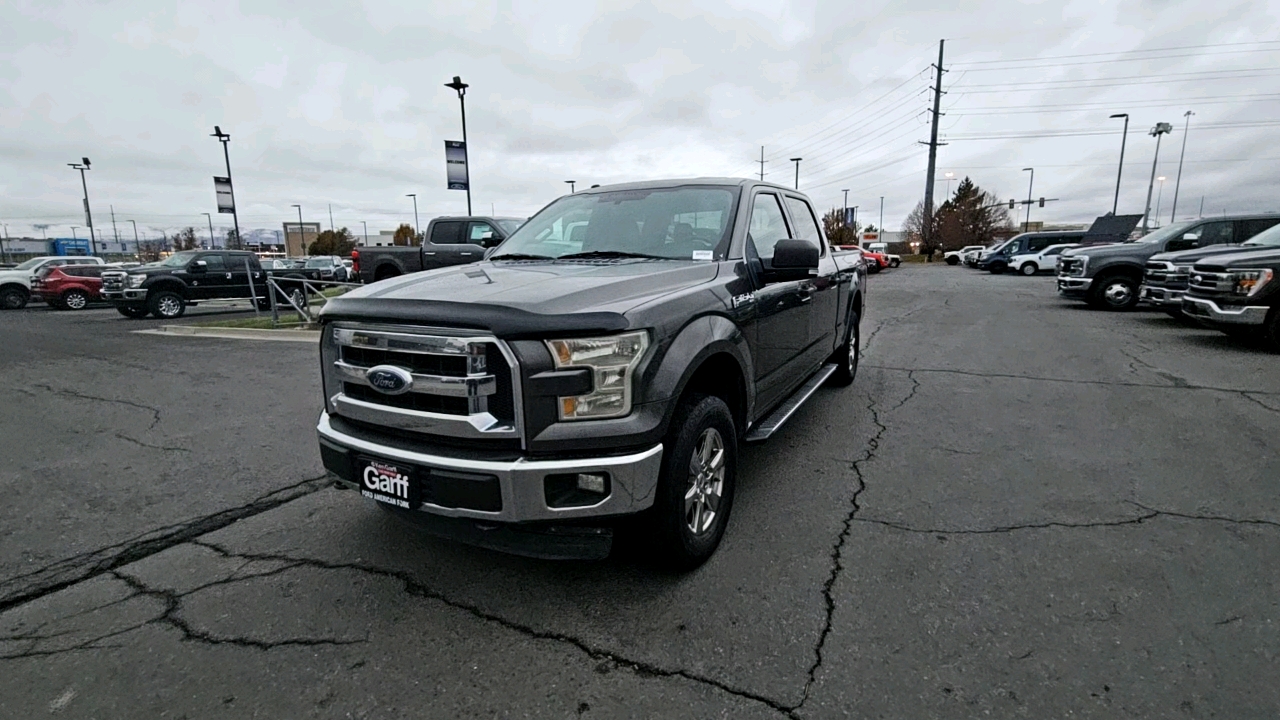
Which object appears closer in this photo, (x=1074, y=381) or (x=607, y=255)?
(x=607, y=255)

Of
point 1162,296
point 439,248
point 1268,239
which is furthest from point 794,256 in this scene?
point 439,248

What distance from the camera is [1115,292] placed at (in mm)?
12875

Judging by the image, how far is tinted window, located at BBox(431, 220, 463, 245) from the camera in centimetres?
1340

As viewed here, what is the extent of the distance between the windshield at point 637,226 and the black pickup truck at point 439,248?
8026mm

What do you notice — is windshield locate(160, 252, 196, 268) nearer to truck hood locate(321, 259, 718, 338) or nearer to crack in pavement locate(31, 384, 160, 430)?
crack in pavement locate(31, 384, 160, 430)

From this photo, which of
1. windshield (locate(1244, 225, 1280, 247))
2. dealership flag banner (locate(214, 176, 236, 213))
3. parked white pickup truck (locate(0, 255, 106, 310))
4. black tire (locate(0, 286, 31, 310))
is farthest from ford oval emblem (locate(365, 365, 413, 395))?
dealership flag banner (locate(214, 176, 236, 213))

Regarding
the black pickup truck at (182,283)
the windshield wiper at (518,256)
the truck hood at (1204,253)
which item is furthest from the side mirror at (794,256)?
the black pickup truck at (182,283)

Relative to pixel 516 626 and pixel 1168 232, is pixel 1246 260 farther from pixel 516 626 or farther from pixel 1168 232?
pixel 516 626

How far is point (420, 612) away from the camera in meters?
2.63

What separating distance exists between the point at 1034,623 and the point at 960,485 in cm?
147

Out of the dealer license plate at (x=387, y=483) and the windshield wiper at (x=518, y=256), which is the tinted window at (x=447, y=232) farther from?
the dealer license plate at (x=387, y=483)

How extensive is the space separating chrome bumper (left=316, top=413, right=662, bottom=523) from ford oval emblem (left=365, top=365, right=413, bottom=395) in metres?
0.27

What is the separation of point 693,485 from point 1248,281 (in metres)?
8.86

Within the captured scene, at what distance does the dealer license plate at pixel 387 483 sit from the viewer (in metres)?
2.51
